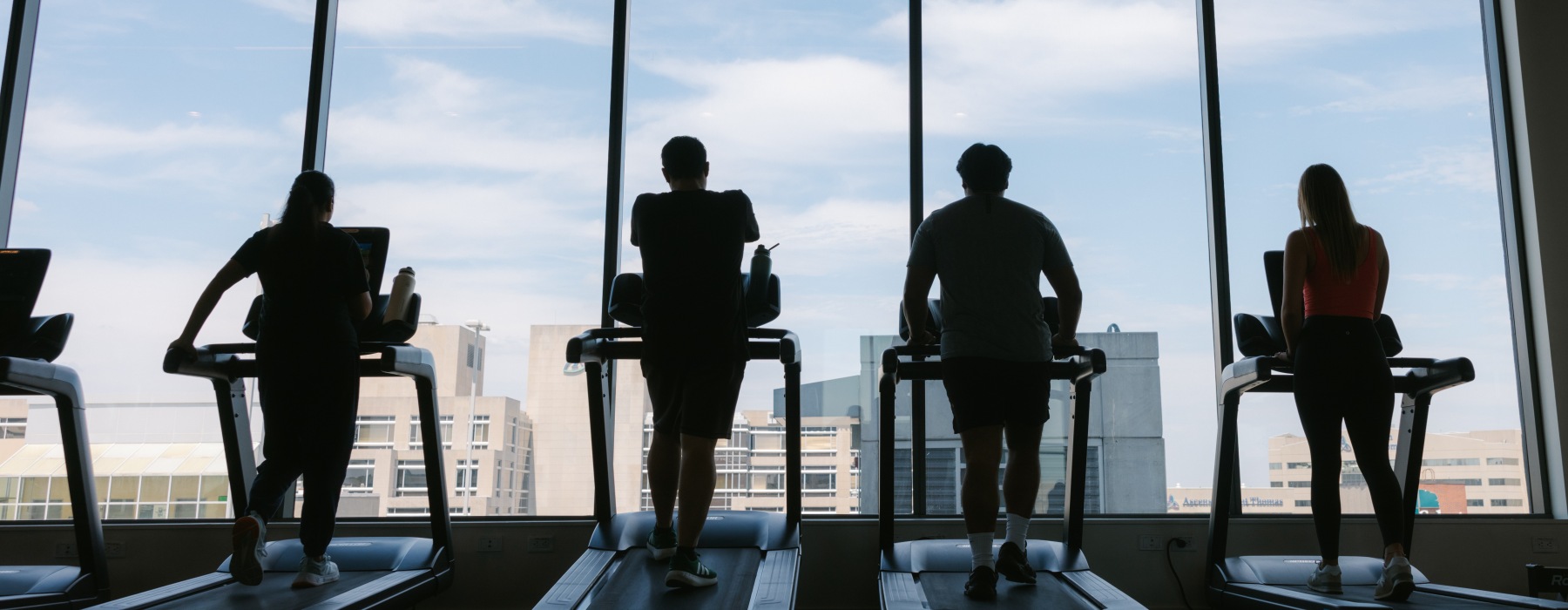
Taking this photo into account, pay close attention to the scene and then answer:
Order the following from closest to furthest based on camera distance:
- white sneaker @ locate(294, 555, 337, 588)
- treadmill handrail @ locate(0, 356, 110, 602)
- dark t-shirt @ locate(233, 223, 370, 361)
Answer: dark t-shirt @ locate(233, 223, 370, 361), white sneaker @ locate(294, 555, 337, 588), treadmill handrail @ locate(0, 356, 110, 602)

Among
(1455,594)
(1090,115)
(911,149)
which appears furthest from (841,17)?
(1455,594)

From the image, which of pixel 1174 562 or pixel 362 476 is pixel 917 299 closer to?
pixel 1174 562

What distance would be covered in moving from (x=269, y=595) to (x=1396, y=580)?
3.20 m

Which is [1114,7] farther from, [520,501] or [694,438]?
[520,501]

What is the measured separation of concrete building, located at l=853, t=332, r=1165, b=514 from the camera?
388 cm

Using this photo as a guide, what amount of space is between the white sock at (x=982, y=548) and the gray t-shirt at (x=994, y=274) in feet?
1.59

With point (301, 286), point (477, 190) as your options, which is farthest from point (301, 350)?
point (477, 190)

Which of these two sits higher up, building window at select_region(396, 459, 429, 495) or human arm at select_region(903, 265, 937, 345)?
human arm at select_region(903, 265, 937, 345)

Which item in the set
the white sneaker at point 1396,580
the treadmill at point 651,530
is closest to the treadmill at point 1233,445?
the white sneaker at point 1396,580

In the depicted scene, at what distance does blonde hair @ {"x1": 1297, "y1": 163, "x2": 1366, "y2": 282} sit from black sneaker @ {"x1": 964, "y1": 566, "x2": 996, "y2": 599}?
1.30 m

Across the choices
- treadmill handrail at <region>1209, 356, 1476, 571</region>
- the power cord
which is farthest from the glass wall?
treadmill handrail at <region>1209, 356, 1476, 571</region>

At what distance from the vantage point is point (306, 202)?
2668mm

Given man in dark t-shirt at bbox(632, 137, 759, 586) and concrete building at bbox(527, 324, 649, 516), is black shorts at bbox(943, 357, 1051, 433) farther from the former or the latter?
concrete building at bbox(527, 324, 649, 516)

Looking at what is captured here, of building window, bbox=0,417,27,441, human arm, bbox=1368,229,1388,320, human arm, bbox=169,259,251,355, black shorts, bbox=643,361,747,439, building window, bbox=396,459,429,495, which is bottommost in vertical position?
building window, bbox=396,459,429,495
